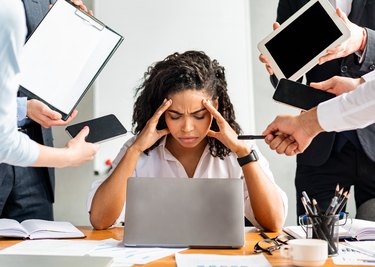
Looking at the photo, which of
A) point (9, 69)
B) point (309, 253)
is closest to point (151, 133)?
point (309, 253)

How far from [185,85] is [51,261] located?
0.92 m

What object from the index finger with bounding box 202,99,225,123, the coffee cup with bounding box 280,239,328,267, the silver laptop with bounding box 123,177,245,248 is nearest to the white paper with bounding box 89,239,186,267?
the silver laptop with bounding box 123,177,245,248

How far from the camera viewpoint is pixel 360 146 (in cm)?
184

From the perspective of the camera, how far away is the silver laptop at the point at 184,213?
138cm

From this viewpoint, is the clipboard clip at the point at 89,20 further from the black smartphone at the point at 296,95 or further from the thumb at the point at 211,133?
the black smartphone at the point at 296,95

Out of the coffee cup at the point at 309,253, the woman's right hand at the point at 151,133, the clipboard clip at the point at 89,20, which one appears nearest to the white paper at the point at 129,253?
the coffee cup at the point at 309,253

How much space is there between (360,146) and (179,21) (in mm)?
1553

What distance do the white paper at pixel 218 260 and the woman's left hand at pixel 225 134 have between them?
0.58 meters

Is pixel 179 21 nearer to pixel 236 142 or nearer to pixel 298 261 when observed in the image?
pixel 236 142

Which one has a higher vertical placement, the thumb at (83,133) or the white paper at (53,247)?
the thumb at (83,133)

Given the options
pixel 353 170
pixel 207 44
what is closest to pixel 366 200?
pixel 353 170

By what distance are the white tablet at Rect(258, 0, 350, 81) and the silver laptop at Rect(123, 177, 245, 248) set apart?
1.53ft

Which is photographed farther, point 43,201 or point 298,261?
point 43,201

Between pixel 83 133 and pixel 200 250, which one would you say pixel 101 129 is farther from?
pixel 200 250
